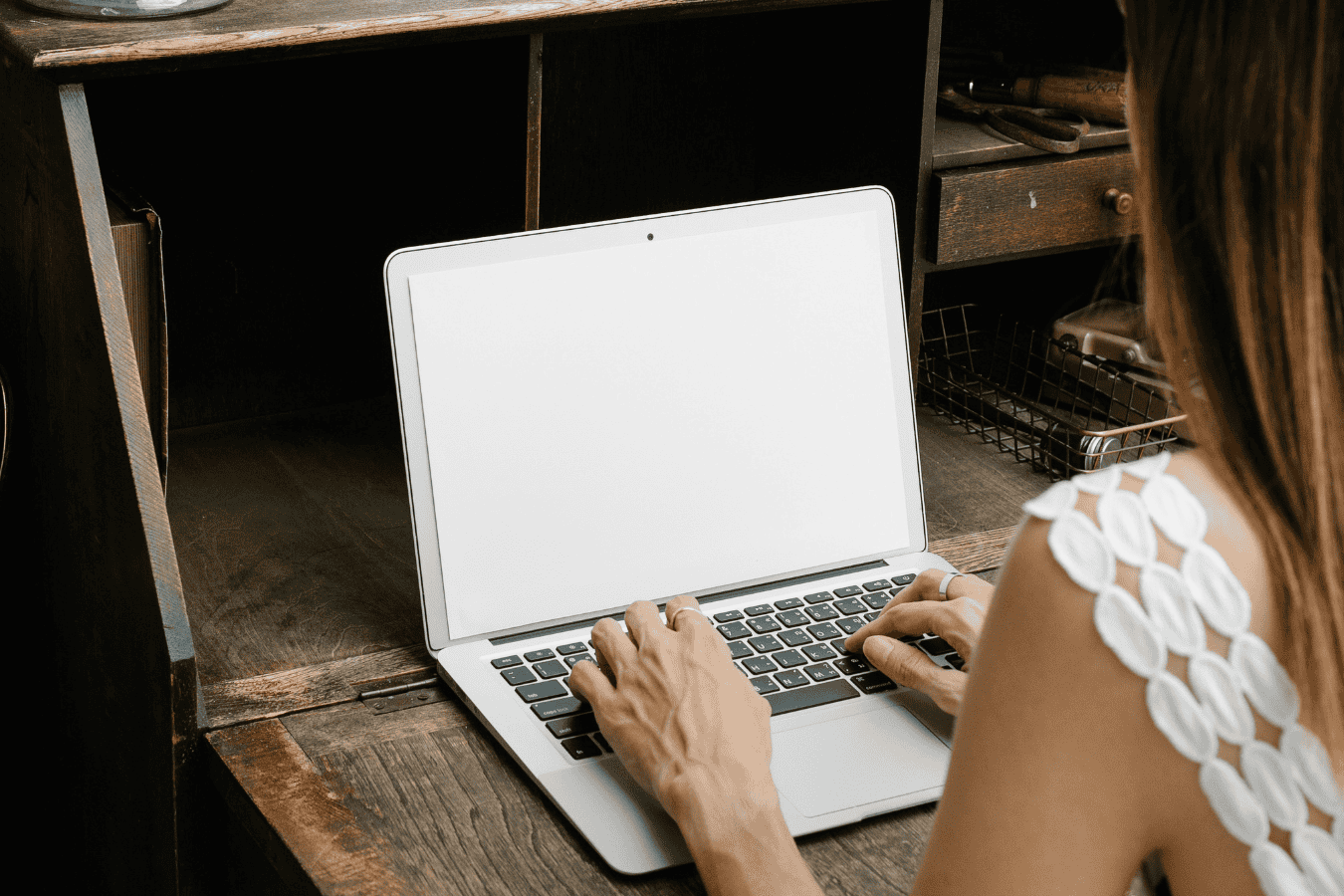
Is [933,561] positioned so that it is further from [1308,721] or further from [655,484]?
[1308,721]

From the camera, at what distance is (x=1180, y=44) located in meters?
0.50

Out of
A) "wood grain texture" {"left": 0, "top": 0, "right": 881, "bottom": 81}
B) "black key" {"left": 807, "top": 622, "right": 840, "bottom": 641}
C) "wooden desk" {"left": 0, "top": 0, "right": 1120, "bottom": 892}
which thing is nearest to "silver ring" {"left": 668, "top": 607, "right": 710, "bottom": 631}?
"black key" {"left": 807, "top": 622, "right": 840, "bottom": 641}

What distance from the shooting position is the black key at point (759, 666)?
96 centimetres

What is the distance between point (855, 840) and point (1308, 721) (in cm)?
36

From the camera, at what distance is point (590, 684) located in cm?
89

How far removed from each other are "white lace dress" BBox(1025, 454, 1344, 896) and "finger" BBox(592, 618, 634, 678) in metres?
0.43

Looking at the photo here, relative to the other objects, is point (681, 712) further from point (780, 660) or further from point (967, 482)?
point (967, 482)

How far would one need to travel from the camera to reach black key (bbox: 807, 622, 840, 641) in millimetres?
1008

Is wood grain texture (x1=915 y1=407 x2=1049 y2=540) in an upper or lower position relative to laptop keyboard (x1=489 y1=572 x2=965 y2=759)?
lower

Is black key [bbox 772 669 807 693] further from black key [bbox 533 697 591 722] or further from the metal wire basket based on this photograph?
the metal wire basket

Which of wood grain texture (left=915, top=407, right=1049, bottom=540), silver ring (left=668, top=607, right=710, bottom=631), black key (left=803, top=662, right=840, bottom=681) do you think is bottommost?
wood grain texture (left=915, top=407, right=1049, bottom=540)

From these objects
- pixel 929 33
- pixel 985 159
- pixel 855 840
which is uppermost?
pixel 929 33

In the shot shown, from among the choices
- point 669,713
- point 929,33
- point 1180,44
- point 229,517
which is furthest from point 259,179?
point 1180,44

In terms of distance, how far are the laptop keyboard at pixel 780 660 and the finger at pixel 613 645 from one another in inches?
1.4
